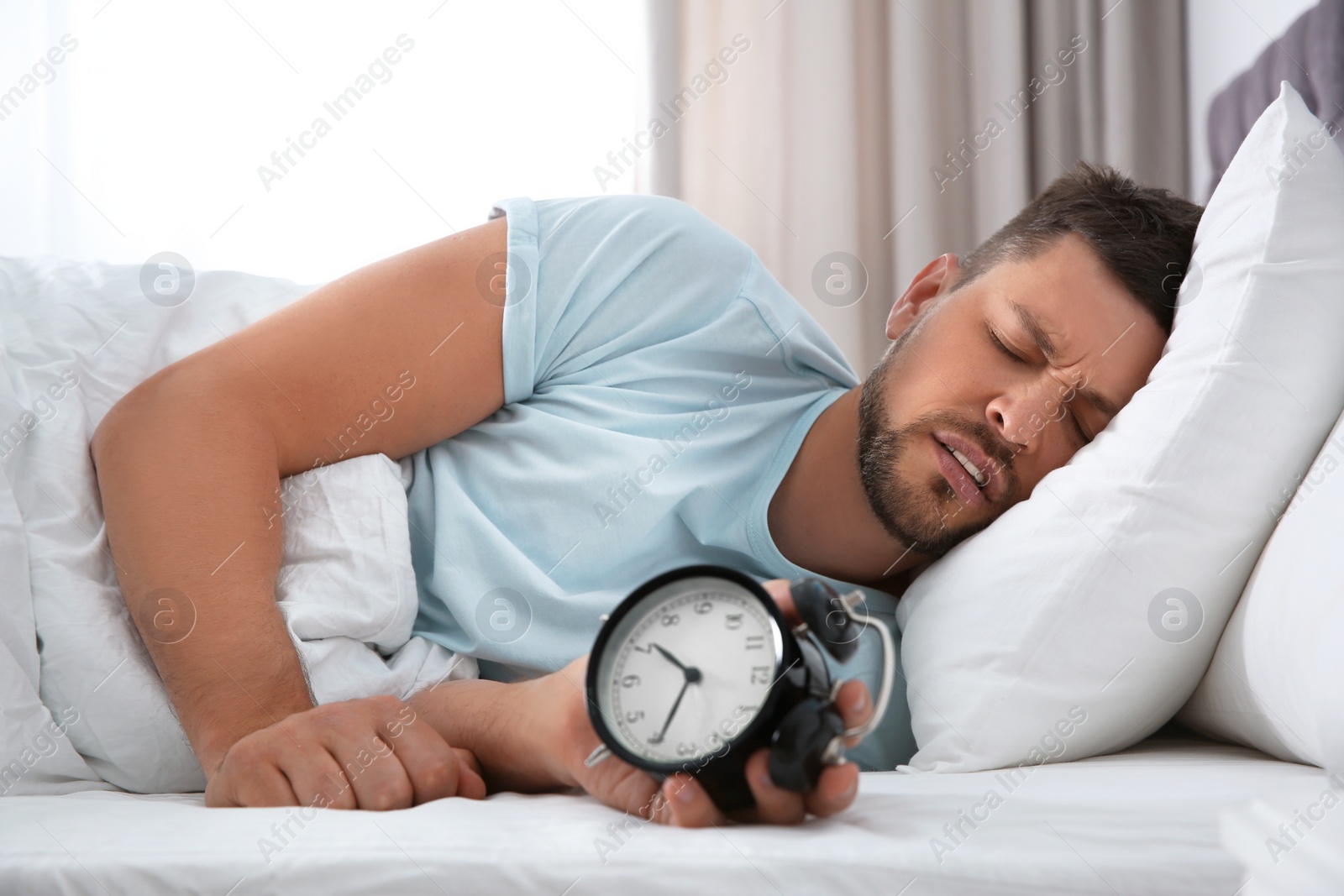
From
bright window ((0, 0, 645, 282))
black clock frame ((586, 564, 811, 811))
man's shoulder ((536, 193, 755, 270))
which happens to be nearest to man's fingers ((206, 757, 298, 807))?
black clock frame ((586, 564, 811, 811))

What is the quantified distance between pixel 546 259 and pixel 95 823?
73 centimetres

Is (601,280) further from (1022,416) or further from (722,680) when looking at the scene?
(722,680)

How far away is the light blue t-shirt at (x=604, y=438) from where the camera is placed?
1037 mm

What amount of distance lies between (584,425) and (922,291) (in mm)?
592

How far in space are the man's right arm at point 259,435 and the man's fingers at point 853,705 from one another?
53cm

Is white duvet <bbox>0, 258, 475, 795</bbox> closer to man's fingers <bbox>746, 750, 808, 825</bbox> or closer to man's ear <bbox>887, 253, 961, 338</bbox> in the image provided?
man's fingers <bbox>746, 750, 808, 825</bbox>

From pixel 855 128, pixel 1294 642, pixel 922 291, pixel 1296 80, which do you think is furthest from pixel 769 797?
pixel 855 128

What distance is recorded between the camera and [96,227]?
1.94 m

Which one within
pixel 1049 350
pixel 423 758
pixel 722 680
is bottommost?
pixel 423 758

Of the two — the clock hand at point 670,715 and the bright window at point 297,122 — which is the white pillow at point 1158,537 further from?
the bright window at point 297,122

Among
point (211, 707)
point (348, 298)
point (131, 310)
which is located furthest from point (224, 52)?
point (211, 707)

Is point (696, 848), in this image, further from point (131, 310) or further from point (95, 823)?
point (131, 310)

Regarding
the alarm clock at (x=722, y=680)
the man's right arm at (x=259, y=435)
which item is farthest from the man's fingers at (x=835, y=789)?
the man's right arm at (x=259, y=435)

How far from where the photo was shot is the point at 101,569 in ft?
3.04
